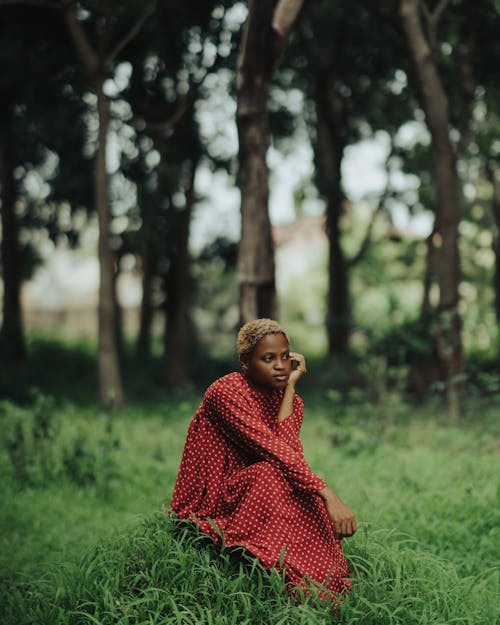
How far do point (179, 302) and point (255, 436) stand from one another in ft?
35.1

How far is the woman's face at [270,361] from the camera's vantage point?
3.81 m

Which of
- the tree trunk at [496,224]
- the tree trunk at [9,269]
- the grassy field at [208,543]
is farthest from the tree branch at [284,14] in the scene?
the tree trunk at [496,224]

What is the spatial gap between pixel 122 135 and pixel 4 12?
3556mm

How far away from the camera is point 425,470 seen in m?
6.84

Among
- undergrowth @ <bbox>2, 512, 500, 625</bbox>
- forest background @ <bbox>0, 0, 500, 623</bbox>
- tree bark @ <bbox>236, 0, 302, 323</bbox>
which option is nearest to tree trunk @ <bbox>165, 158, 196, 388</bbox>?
forest background @ <bbox>0, 0, 500, 623</bbox>

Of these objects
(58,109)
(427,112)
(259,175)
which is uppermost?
(58,109)

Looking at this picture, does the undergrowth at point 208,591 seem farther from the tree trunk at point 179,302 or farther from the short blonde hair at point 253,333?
the tree trunk at point 179,302

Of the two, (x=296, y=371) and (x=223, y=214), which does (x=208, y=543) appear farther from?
(x=223, y=214)

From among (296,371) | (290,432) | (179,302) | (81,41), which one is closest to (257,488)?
(290,432)

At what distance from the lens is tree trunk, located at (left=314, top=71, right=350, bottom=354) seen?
1631 centimetres

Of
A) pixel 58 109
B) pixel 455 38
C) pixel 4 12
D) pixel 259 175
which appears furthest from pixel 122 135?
pixel 259 175

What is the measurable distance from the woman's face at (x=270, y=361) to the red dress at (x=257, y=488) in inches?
4.3

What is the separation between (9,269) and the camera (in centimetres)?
1538

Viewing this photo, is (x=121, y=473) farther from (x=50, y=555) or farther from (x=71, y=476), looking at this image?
(x=50, y=555)
